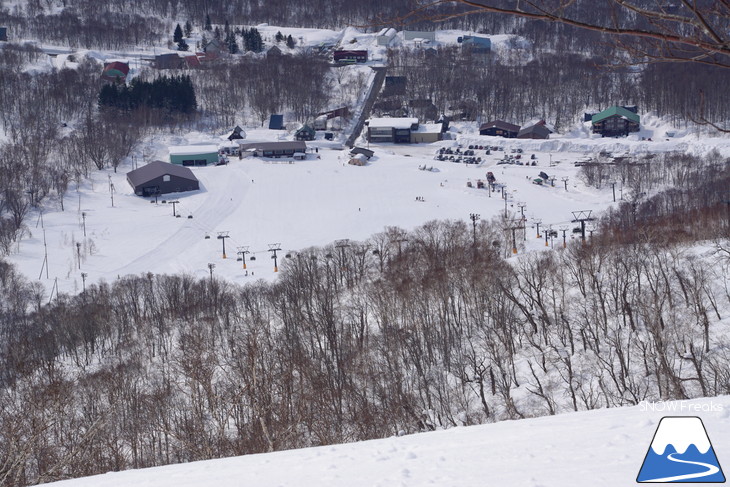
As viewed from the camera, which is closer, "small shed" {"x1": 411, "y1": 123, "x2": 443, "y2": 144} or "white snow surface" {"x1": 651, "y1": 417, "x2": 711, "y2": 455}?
"white snow surface" {"x1": 651, "y1": 417, "x2": 711, "y2": 455}

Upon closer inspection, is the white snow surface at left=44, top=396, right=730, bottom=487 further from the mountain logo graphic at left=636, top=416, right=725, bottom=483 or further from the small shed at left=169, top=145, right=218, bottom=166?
the small shed at left=169, top=145, right=218, bottom=166

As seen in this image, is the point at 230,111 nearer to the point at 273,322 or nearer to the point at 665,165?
the point at 665,165

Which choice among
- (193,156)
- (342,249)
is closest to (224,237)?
(342,249)

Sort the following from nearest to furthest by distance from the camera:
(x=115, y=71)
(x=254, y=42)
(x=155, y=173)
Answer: (x=155, y=173) < (x=115, y=71) < (x=254, y=42)

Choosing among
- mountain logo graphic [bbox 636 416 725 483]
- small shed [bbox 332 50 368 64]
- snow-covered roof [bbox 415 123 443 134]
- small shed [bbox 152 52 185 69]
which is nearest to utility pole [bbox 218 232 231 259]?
mountain logo graphic [bbox 636 416 725 483]

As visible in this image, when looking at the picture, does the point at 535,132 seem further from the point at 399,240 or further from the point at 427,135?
the point at 399,240

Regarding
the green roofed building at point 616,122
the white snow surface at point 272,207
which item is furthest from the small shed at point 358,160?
the green roofed building at point 616,122

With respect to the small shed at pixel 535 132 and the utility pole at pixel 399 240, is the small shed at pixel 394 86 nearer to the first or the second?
the small shed at pixel 535 132
